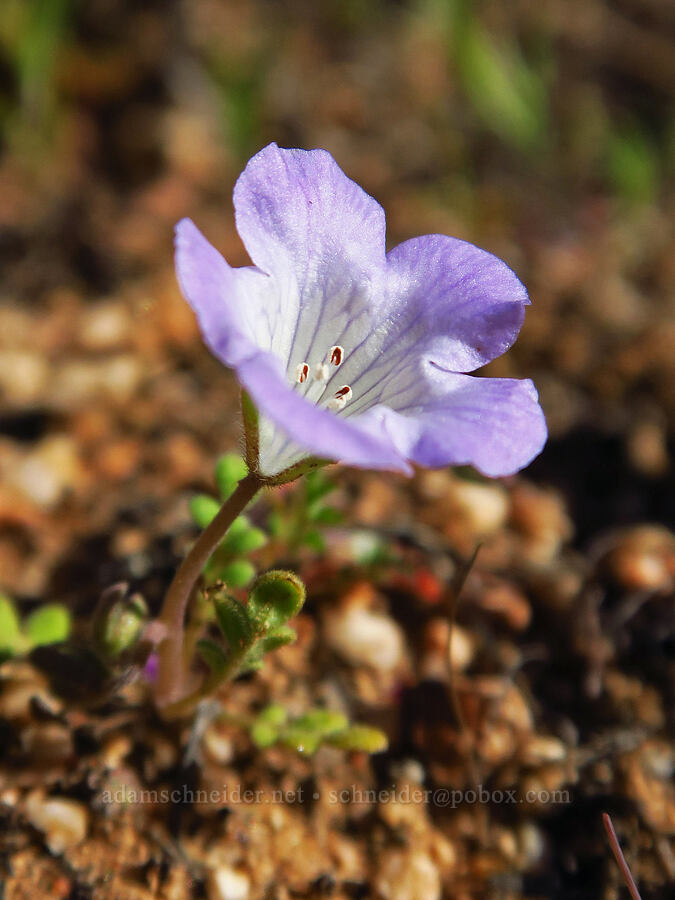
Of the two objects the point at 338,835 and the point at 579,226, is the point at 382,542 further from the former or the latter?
the point at 579,226

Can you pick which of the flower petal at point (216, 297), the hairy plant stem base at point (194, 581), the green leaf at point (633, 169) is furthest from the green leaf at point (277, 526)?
the green leaf at point (633, 169)

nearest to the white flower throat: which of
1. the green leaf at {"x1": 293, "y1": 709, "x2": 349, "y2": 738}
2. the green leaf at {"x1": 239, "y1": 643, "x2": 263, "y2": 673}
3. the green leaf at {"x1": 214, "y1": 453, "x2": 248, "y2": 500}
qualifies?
the green leaf at {"x1": 214, "y1": 453, "x2": 248, "y2": 500}

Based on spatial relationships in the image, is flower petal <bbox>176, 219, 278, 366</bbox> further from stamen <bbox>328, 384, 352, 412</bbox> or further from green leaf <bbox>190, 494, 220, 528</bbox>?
green leaf <bbox>190, 494, 220, 528</bbox>

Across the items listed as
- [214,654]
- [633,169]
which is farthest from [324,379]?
[633,169]

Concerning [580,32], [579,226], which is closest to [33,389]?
[579,226]

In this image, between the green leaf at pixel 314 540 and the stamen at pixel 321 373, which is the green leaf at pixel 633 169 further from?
the stamen at pixel 321 373

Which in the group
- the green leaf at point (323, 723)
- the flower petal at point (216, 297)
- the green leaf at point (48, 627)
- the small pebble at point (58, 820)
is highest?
the flower petal at point (216, 297)
